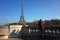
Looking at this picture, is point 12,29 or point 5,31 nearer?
point 5,31

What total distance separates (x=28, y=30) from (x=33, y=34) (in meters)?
0.82

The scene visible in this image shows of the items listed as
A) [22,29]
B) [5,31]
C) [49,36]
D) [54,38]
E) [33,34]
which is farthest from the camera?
[22,29]

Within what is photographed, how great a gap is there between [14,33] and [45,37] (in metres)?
3.27

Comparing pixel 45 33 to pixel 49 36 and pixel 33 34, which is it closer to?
pixel 49 36

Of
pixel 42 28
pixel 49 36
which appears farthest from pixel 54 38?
pixel 42 28

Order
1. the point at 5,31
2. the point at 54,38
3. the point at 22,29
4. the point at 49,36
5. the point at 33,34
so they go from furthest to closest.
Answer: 1. the point at 22,29
2. the point at 33,34
3. the point at 49,36
4. the point at 54,38
5. the point at 5,31

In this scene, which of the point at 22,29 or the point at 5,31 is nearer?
the point at 5,31

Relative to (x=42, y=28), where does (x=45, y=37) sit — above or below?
below

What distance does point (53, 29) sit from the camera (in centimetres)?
1129

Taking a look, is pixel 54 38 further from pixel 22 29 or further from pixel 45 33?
pixel 22 29

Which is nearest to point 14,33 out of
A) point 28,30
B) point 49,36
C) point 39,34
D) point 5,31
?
point 28,30

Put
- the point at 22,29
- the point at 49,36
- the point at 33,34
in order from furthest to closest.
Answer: the point at 22,29 < the point at 33,34 < the point at 49,36

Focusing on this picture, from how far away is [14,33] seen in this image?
12.7 m

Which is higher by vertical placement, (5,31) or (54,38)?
(5,31)
